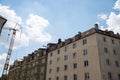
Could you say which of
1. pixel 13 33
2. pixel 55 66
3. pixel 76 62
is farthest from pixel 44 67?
pixel 13 33

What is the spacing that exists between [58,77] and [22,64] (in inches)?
1293

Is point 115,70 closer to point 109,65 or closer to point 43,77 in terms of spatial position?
point 109,65

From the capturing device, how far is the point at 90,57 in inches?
1531

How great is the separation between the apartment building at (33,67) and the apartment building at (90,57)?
868cm

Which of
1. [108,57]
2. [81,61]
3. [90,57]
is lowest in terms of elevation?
[81,61]

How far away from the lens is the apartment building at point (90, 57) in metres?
36.5

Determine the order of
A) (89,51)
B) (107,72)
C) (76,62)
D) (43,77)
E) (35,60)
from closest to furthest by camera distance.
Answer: (107,72)
(89,51)
(76,62)
(43,77)
(35,60)

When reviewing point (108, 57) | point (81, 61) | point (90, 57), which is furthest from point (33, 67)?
point (108, 57)

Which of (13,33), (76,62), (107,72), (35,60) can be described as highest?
(13,33)

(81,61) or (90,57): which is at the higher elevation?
(90,57)

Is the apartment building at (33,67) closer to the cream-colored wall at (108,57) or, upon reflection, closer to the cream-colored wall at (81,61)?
the cream-colored wall at (81,61)

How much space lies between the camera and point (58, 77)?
157ft

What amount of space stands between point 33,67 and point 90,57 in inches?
1254

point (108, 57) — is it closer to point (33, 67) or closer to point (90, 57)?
point (90, 57)
